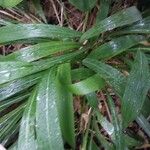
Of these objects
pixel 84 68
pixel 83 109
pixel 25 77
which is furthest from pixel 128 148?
pixel 25 77

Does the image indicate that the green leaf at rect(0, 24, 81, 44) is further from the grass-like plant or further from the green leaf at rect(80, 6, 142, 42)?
the green leaf at rect(80, 6, 142, 42)

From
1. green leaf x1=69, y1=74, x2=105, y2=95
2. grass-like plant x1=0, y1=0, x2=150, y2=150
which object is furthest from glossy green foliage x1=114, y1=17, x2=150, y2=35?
green leaf x1=69, y1=74, x2=105, y2=95

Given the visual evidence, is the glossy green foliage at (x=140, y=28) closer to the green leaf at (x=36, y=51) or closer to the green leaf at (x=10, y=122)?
the green leaf at (x=36, y=51)

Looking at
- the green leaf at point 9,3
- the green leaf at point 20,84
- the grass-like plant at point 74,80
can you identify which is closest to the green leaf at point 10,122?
the grass-like plant at point 74,80

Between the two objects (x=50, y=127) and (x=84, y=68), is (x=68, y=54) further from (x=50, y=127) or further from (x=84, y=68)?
(x=50, y=127)

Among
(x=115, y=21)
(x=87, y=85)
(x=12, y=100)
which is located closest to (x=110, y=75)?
(x=87, y=85)

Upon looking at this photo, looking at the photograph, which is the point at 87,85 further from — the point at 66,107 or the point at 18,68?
the point at 18,68

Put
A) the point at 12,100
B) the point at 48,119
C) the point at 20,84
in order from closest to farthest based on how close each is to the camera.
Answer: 1. the point at 48,119
2. the point at 20,84
3. the point at 12,100
